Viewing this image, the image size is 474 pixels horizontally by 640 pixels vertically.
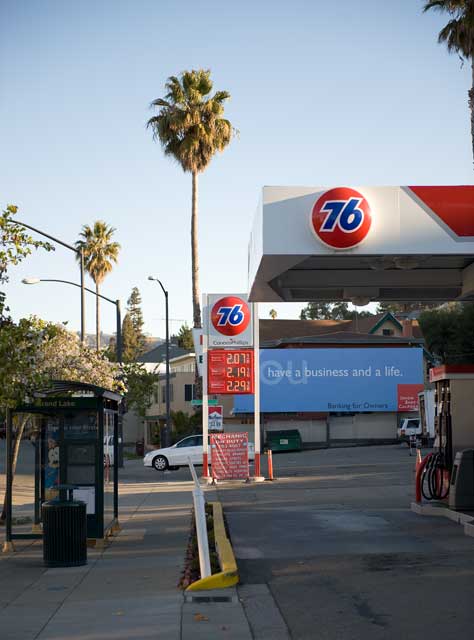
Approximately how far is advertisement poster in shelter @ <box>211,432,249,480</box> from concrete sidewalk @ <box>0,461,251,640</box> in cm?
1276

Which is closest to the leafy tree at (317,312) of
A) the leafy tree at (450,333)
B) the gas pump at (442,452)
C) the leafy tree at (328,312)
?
the leafy tree at (328,312)

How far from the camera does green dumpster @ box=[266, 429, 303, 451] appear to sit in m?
57.8

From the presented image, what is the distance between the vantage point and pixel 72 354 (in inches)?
906

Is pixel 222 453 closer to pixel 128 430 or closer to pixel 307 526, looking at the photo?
pixel 307 526

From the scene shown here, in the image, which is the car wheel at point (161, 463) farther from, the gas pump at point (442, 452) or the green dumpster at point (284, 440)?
the gas pump at point (442, 452)

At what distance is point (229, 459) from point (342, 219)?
18367 mm

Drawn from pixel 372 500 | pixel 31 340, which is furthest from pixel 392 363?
pixel 31 340

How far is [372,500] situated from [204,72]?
2562 centimetres

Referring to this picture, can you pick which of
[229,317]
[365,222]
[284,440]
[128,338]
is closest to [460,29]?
[229,317]

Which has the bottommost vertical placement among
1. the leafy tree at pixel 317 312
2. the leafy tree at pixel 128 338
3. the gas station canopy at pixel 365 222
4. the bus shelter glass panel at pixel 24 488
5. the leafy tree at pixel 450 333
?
the bus shelter glass panel at pixel 24 488

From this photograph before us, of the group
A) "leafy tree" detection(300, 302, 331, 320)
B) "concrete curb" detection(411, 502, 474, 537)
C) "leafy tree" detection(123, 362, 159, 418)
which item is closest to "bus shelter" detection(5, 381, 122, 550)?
"concrete curb" detection(411, 502, 474, 537)

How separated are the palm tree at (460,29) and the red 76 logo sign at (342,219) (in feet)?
59.7

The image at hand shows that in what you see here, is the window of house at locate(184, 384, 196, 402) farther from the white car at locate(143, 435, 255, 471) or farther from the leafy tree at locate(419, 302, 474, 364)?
the white car at locate(143, 435, 255, 471)

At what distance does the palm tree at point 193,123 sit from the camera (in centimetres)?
4162
